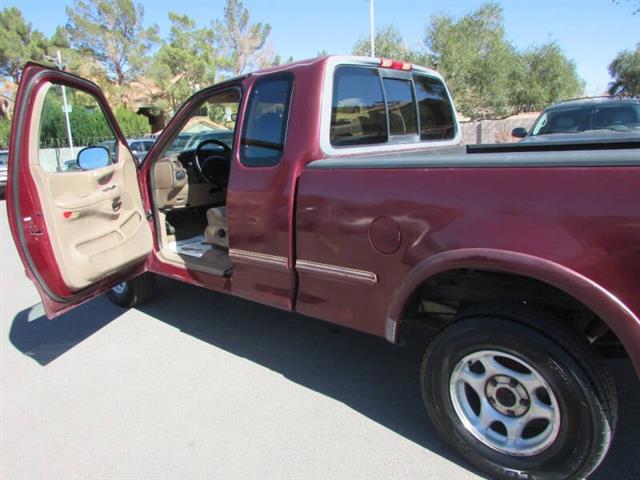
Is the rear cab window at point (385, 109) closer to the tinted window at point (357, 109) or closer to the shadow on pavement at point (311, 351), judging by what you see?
the tinted window at point (357, 109)

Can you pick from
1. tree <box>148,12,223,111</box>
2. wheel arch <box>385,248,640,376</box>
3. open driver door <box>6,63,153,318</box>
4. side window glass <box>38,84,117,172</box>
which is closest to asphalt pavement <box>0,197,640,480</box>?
open driver door <box>6,63,153,318</box>

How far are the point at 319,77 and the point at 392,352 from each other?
2.04 metres

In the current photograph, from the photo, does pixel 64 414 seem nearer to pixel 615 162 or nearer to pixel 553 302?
pixel 553 302

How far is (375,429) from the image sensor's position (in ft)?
8.70

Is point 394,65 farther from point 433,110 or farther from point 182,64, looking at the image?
point 182,64

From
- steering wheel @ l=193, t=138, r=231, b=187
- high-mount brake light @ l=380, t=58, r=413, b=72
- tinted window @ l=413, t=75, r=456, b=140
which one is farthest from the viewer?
steering wheel @ l=193, t=138, r=231, b=187

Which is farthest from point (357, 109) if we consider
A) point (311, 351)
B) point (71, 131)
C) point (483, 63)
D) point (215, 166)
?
point (483, 63)

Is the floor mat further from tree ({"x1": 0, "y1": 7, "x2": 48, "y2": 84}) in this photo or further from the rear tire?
tree ({"x1": 0, "y1": 7, "x2": 48, "y2": 84})

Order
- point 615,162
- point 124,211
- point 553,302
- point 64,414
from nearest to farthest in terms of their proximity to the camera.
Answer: point 615,162
point 553,302
point 64,414
point 124,211

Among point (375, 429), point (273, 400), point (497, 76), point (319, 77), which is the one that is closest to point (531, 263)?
point (375, 429)

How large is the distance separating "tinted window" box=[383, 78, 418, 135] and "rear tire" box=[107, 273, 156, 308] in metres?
2.84

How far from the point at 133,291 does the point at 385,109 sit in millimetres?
2987

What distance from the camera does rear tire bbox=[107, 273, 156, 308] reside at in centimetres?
452

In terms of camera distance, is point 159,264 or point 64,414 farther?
point 159,264
